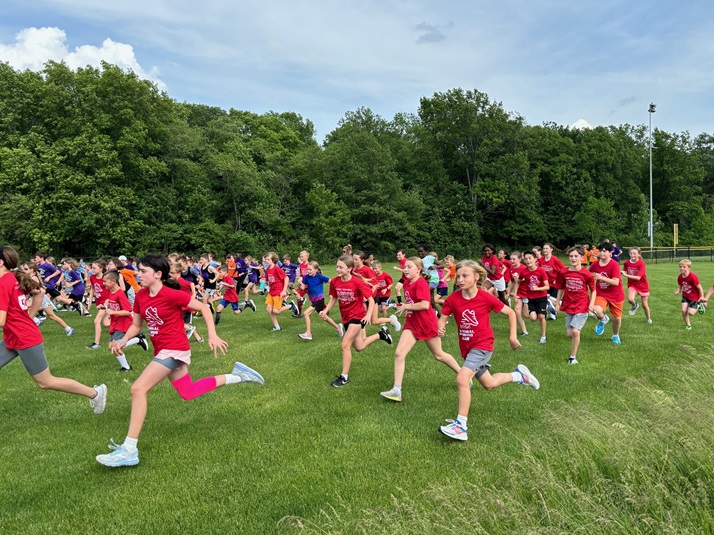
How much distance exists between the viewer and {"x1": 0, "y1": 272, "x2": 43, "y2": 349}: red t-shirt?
546 cm

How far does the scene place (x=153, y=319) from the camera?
5.17 metres

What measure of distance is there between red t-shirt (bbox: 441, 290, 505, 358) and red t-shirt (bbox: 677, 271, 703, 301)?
26.6 feet

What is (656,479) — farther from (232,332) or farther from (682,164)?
(682,164)

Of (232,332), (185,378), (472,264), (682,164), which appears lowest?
(232,332)

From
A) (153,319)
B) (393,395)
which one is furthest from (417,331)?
(153,319)

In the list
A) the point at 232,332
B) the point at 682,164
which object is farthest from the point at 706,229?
the point at 232,332

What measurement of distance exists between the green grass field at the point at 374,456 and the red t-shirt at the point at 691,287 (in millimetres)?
3757

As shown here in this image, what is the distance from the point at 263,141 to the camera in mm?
53000

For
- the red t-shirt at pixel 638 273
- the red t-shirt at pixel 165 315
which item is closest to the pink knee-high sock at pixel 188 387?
the red t-shirt at pixel 165 315

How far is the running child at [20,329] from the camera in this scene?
5.50m

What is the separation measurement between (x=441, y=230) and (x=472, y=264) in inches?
1844

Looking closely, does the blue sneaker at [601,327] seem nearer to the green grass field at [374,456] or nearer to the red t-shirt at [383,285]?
the green grass field at [374,456]

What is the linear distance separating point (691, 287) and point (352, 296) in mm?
8459

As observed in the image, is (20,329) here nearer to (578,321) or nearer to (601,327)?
(578,321)
